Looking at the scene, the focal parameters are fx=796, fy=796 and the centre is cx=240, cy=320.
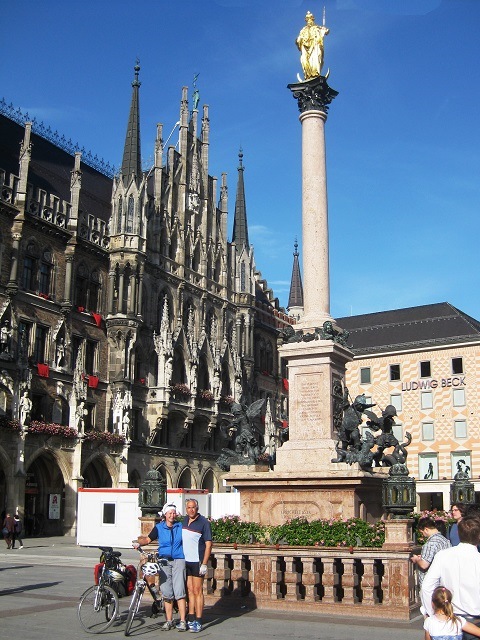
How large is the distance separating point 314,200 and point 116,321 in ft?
85.8

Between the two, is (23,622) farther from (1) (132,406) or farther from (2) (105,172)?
(2) (105,172)

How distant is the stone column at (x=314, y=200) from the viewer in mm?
19969

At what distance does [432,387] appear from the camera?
56.7 m

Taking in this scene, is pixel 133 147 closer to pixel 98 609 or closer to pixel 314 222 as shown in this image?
pixel 314 222

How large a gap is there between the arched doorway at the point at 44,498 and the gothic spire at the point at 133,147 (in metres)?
17.5

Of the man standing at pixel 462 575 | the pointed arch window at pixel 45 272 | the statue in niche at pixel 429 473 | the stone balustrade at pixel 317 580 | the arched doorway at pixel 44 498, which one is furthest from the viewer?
the statue in niche at pixel 429 473

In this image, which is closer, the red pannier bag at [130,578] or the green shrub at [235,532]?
the green shrub at [235,532]

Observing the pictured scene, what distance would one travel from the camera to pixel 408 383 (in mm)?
57844

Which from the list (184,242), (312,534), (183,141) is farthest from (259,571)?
(183,141)

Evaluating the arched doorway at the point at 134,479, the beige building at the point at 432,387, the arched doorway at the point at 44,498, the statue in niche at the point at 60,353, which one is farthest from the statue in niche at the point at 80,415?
the beige building at the point at 432,387

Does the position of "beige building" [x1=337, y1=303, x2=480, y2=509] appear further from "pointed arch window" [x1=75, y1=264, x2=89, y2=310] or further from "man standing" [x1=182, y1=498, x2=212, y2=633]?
"man standing" [x1=182, y1=498, x2=212, y2=633]

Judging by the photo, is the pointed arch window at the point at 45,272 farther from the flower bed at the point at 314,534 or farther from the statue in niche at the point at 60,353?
the flower bed at the point at 314,534

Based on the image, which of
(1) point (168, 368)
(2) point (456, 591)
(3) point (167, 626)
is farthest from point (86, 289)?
(2) point (456, 591)

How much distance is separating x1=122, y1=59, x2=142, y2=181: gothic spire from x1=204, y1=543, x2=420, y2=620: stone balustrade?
37.0m
